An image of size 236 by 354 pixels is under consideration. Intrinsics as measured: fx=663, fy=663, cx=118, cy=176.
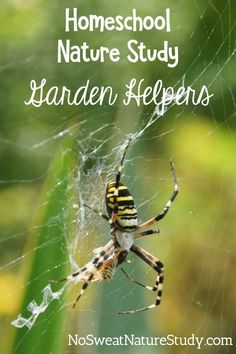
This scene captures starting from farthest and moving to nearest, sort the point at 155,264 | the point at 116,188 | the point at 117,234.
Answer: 1. the point at 155,264
2. the point at 117,234
3. the point at 116,188

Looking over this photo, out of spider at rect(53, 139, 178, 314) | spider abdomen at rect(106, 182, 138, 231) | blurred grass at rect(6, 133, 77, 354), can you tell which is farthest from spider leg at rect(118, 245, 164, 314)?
blurred grass at rect(6, 133, 77, 354)

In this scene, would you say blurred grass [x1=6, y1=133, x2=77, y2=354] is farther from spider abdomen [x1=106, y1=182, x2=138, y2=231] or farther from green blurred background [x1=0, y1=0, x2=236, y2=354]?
green blurred background [x1=0, y1=0, x2=236, y2=354]

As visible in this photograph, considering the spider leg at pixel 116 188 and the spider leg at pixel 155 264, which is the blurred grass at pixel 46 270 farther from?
the spider leg at pixel 155 264

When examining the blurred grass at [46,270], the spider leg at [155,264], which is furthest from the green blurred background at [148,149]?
the blurred grass at [46,270]

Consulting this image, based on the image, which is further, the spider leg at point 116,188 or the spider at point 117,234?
the spider at point 117,234

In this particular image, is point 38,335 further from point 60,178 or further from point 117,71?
point 117,71

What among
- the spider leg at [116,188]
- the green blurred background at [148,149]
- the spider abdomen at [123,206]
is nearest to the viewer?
the spider leg at [116,188]

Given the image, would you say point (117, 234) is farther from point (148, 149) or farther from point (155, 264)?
point (148, 149)

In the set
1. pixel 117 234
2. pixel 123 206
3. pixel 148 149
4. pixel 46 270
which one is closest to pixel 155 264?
pixel 117 234
